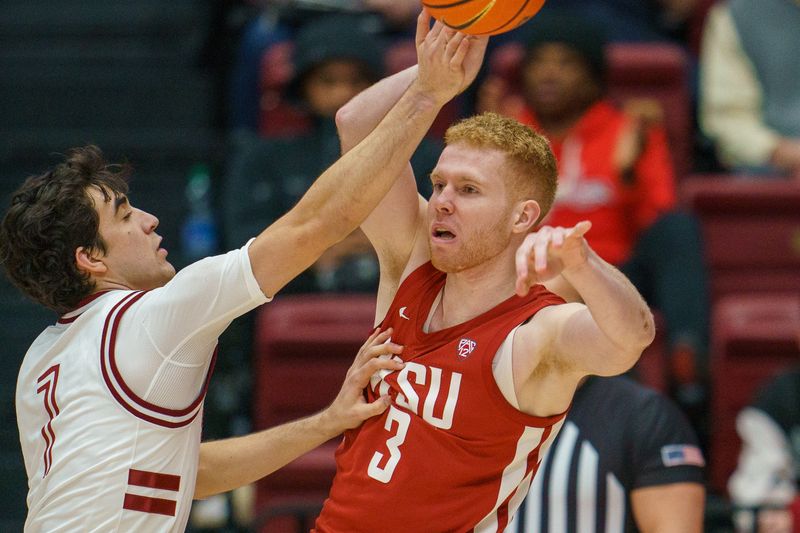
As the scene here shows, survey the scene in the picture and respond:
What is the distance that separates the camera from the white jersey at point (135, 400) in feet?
13.4

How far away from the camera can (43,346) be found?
4332mm

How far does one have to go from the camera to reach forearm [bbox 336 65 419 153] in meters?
4.40

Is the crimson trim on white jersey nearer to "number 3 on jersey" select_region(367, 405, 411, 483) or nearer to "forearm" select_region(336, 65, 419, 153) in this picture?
"number 3 on jersey" select_region(367, 405, 411, 483)

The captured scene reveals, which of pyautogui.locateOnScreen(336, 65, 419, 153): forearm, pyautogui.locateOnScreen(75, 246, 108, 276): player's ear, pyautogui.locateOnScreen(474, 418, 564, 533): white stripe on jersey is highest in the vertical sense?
pyautogui.locateOnScreen(336, 65, 419, 153): forearm

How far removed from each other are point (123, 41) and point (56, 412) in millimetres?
6213

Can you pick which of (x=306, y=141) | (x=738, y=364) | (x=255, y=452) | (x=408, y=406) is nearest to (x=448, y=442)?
(x=408, y=406)

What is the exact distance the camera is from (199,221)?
26.8 ft

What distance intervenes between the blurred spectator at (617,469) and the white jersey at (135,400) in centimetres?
167

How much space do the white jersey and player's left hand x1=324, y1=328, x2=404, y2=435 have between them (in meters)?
0.41

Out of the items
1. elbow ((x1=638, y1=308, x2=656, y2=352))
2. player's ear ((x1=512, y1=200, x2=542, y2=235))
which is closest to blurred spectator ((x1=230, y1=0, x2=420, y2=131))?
player's ear ((x1=512, y1=200, x2=542, y2=235))

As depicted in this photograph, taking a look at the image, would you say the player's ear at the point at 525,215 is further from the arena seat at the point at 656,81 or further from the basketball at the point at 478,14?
the arena seat at the point at 656,81

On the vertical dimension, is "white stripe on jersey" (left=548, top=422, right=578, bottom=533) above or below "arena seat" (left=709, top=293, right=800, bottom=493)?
below

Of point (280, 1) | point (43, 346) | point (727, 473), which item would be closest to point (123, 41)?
point (280, 1)

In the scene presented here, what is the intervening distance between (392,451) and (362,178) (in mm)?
796
